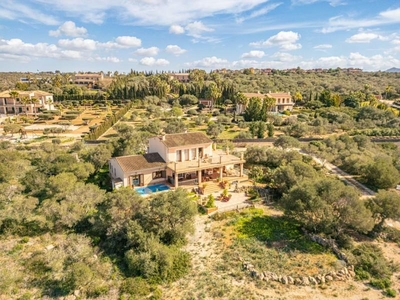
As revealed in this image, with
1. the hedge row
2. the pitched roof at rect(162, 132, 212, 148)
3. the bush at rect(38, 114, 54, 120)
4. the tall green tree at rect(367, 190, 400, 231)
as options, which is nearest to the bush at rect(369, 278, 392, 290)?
the tall green tree at rect(367, 190, 400, 231)

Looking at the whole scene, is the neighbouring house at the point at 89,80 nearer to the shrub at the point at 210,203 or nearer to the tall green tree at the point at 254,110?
the tall green tree at the point at 254,110

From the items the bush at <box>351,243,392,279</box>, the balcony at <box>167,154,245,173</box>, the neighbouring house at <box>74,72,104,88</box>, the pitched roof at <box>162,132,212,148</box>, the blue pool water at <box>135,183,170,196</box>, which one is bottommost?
the bush at <box>351,243,392,279</box>

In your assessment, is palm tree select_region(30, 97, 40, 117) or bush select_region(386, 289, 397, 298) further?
palm tree select_region(30, 97, 40, 117)

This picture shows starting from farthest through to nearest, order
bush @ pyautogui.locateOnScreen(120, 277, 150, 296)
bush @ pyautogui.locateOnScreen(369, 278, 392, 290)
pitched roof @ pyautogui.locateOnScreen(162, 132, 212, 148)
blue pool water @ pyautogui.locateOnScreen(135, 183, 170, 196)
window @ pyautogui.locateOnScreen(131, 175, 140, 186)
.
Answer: pitched roof @ pyautogui.locateOnScreen(162, 132, 212, 148) → window @ pyautogui.locateOnScreen(131, 175, 140, 186) → blue pool water @ pyautogui.locateOnScreen(135, 183, 170, 196) → bush @ pyautogui.locateOnScreen(369, 278, 392, 290) → bush @ pyautogui.locateOnScreen(120, 277, 150, 296)

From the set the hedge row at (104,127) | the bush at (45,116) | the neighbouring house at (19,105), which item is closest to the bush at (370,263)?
the hedge row at (104,127)

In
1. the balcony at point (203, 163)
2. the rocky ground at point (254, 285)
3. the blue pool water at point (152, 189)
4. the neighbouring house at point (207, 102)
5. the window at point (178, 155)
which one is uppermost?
the neighbouring house at point (207, 102)

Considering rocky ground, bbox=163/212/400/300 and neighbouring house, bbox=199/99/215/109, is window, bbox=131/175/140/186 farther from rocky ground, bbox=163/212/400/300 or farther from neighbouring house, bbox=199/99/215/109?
neighbouring house, bbox=199/99/215/109

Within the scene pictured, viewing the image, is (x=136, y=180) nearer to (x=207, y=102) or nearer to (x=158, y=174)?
(x=158, y=174)

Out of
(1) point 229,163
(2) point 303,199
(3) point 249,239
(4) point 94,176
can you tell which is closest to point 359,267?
(2) point 303,199
